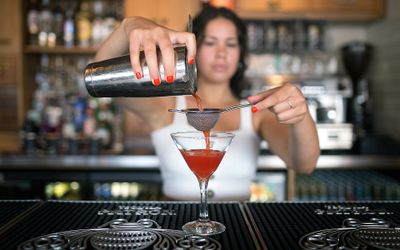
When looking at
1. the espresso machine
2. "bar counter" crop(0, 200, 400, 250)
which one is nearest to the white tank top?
"bar counter" crop(0, 200, 400, 250)

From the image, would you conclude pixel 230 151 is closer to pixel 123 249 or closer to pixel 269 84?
pixel 123 249

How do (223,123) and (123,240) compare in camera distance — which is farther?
(223,123)

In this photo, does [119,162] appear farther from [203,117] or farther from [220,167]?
[203,117]

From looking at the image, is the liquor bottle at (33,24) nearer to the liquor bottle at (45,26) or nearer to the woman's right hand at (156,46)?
the liquor bottle at (45,26)

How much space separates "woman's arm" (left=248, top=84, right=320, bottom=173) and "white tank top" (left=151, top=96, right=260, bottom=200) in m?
0.07

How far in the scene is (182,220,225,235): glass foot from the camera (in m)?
0.94

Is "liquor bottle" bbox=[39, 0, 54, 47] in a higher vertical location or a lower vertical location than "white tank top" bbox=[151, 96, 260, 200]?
higher

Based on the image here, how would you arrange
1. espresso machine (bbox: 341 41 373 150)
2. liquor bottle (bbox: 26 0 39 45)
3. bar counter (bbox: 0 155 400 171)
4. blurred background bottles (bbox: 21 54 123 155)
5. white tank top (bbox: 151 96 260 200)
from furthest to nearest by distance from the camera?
liquor bottle (bbox: 26 0 39 45), espresso machine (bbox: 341 41 373 150), blurred background bottles (bbox: 21 54 123 155), bar counter (bbox: 0 155 400 171), white tank top (bbox: 151 96 260 200)

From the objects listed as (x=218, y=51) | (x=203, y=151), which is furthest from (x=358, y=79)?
(x=203, y=151)

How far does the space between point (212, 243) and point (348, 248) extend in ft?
0.84

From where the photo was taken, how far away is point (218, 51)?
69.2 inches

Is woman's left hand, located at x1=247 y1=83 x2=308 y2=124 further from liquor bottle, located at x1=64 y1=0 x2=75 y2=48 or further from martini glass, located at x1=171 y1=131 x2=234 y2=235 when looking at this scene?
liquor bottle, located at x1=64 y1=0 x2=75 y2=48

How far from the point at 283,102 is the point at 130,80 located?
405 mm

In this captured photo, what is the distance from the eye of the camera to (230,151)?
1.69m
